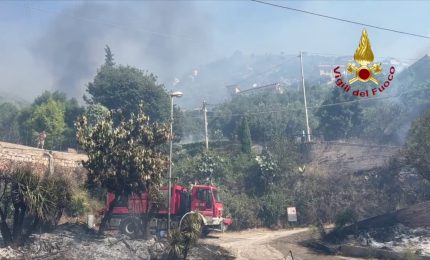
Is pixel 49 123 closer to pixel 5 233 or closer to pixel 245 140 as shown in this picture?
pixel 245 140

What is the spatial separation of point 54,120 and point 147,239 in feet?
85.2

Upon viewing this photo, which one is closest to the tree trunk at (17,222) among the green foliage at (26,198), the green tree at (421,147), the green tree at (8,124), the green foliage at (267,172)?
the green foliage at (26,198)

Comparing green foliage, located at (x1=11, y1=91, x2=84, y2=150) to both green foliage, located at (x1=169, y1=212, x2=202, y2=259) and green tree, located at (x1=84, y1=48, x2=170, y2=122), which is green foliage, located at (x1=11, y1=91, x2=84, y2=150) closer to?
green tree, located at (x1=84, y1=48, x2=170, y2=122)

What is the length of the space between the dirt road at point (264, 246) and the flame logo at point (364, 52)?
8.70m

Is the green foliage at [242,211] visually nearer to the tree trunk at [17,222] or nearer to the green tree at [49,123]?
the tree trunk at [17,222]

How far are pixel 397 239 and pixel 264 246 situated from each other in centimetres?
651

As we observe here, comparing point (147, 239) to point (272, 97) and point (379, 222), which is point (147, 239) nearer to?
point (379, 222)

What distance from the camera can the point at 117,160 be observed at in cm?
1867

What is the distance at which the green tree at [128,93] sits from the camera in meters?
47.7

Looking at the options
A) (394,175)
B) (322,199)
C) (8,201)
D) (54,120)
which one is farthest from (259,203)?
(54,120)

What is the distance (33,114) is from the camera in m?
42.5

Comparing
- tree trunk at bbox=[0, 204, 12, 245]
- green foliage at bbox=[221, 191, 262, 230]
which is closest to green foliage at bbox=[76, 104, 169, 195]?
tree trunk at bbox=[0, 204, 12, 245]

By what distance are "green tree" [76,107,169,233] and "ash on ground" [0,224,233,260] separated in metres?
1.59

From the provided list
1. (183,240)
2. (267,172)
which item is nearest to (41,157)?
(183,240)
